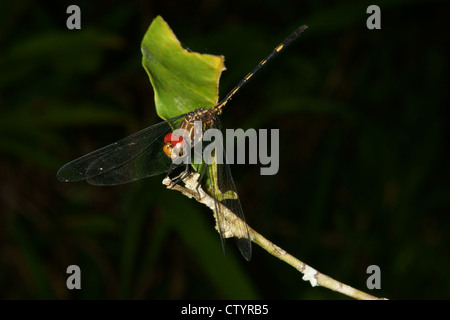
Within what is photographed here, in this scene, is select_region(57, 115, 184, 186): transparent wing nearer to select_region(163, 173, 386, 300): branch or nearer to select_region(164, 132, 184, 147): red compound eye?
select_region(164, 132, 184, 147): red compound eye

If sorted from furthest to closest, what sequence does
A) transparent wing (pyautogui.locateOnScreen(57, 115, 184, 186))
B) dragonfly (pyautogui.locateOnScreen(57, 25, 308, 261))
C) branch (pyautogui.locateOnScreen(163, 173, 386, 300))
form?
transparent wing (pyautogui.locateOnScreen(57, 115, 184, 186))
dragonfly (pyautogui.locateOnScreen(57, 25, 308, 261))
branch (pyautogui.locateOnScreen(163, 173, 386, 300))

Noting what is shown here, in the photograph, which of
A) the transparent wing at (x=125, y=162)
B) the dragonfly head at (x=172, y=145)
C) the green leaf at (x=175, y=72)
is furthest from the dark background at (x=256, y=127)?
the green leaf at (x=175, y=72)

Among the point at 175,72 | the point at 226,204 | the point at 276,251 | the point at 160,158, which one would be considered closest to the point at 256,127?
the point at 160,158

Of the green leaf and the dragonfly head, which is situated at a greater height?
the green leaf

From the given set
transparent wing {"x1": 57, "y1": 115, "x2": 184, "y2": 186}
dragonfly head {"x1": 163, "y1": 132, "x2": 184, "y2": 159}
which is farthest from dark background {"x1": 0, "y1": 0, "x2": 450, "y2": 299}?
dragonfly head {"x1": 163, "y1": 132, "x2": 184, "y2": 159}

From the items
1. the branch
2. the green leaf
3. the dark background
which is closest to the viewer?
the branch

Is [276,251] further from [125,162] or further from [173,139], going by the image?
[125,162]

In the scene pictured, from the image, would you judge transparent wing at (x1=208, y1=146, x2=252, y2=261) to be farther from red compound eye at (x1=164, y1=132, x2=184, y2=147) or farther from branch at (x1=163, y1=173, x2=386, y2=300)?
red compound eye at (x1=164, y1=132, x2=184, y2=147)

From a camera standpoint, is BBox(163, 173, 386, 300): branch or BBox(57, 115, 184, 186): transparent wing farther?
BBox(57, 115, 184, 186): transparent wing

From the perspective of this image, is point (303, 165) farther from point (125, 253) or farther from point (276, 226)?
point (125, 253)
